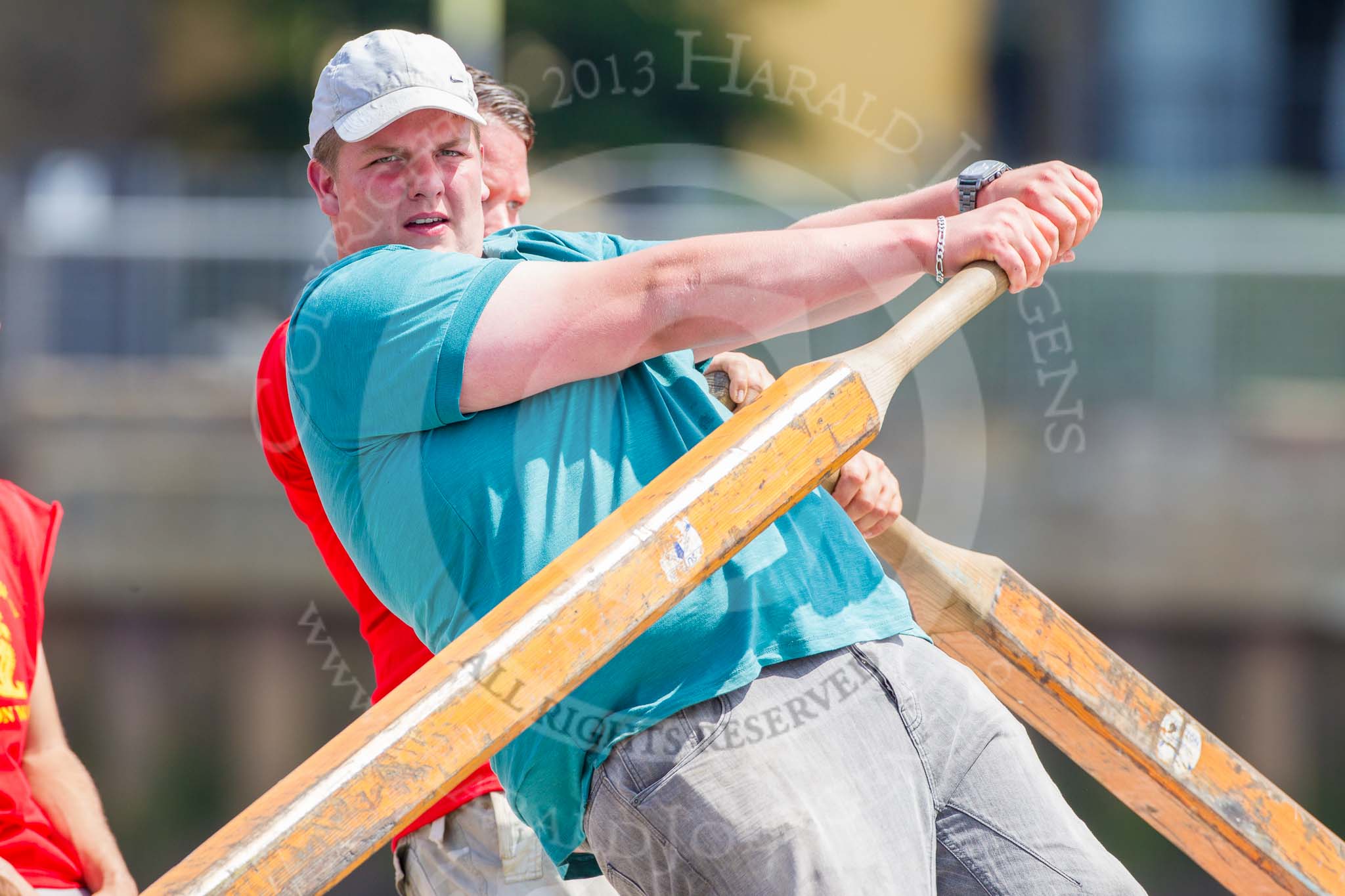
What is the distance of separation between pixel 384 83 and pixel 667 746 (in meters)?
0.97

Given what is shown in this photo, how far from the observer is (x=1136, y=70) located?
10.9 m

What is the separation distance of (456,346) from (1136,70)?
32.7 feet

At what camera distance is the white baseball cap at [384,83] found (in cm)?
215

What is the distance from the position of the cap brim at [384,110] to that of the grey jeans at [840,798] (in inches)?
35.1

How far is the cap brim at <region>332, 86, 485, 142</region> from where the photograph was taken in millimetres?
2146

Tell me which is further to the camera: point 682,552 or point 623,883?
point 623,883

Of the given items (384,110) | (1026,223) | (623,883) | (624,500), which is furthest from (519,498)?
(1026,223)

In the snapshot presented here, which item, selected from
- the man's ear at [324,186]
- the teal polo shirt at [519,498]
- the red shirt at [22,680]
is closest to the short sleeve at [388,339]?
the teal polo shirt at [519,498]

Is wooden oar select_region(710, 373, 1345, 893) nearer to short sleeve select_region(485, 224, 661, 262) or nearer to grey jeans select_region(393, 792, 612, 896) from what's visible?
short sleeve select_region(485, 224, 661, 262)

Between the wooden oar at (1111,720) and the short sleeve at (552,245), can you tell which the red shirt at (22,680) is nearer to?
the short sleeve at (552,245)

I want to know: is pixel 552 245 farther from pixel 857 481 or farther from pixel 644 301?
pixel 857 481

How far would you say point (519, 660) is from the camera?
1783mm

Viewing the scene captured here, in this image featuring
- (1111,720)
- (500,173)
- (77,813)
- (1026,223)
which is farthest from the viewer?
(500,173)

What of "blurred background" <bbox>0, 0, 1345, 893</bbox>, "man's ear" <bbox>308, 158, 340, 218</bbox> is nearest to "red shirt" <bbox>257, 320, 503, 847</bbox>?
"man's ear" <bbox>308, 158, 340, 218</bbox>
